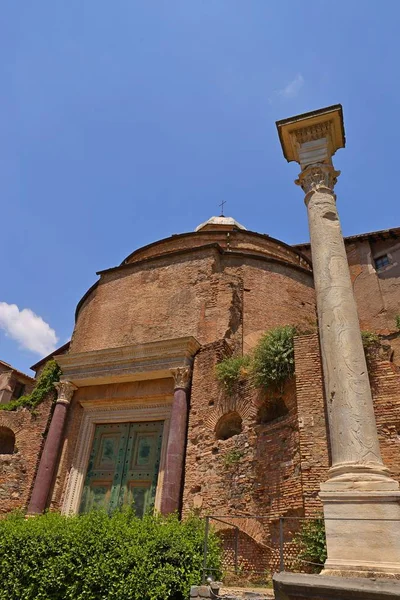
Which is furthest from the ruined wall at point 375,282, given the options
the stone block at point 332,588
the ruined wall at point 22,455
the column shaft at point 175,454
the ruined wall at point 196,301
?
the stone block at point 332,588

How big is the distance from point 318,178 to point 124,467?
8643 millimetres

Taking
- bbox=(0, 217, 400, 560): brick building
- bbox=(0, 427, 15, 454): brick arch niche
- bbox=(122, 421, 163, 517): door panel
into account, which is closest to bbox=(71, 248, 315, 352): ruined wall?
bbox=(0, 217, 400, 560): brick building

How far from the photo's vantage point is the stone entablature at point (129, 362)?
11711 millimetres

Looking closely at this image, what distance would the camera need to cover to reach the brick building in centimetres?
831

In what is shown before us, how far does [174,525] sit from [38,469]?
598cm

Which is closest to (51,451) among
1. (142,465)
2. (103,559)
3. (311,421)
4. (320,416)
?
(142,465)

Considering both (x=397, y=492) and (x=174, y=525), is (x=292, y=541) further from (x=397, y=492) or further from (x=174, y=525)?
(x=397, y=492)

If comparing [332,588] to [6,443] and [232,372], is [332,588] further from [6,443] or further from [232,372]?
[6,443]

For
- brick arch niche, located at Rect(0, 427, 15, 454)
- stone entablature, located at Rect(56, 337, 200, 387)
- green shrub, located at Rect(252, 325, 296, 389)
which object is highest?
stone entablature, located at Rect(56, 337, 200, 387)

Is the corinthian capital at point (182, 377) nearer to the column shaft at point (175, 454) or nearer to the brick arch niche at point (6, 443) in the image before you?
the column shaft at point (175, 454)

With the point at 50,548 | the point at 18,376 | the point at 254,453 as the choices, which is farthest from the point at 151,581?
the point at 18,376

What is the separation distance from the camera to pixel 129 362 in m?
12.4

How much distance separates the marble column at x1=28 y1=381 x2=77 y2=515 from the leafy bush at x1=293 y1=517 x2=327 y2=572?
7232mm

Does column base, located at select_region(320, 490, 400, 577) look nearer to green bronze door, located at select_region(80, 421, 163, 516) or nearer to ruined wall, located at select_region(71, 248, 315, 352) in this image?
green bronze door, located at select_region(80, 421, 163, 516)
